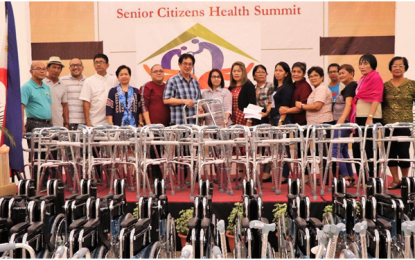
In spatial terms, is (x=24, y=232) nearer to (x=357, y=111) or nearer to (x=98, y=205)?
(x=98, y=205)

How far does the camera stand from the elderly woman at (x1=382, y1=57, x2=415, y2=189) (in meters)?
5.71

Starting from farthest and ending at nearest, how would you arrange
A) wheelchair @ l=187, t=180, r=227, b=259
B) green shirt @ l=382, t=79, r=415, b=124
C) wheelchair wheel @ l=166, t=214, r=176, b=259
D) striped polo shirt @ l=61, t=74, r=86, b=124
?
striped polo shirt @ l=61, t=74, r=86, b=124
green shirt @ l=382, t=79, r=415, b=124
wheelchair wheel @ l=166, t=214, r=176, b=259
wheelchair @ l=187, t=180, r=227, b=259

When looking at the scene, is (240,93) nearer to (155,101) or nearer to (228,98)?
(228,98)

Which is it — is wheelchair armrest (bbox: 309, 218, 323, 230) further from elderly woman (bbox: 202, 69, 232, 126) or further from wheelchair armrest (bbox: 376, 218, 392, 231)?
elderly woman (bbox: 202, 69, 232, 126)

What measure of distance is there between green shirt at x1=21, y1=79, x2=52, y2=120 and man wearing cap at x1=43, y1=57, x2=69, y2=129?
1.30 feet

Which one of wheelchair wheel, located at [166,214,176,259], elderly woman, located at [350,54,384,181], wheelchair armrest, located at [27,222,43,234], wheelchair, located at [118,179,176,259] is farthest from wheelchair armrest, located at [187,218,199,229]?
elderly woman, located at [350,54,384,181]

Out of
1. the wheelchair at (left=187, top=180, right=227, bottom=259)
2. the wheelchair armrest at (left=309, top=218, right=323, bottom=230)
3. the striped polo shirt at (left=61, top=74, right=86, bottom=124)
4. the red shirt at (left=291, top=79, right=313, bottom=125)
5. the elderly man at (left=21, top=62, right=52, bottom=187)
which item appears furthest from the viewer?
the striped polo shirt at (left=61, top=74, right=86, bottom=124)

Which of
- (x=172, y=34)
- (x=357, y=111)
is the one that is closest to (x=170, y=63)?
(x=172, y=34)

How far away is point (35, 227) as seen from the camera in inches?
126

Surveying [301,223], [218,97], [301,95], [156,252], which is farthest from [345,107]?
[156,252]

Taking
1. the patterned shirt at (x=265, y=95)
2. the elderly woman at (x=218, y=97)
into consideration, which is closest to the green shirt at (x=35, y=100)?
the elderly woman at (x=218, y=97)

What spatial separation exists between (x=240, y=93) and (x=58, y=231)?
361cm

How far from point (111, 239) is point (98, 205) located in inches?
11.8

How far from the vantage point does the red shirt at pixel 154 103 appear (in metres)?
6.77
